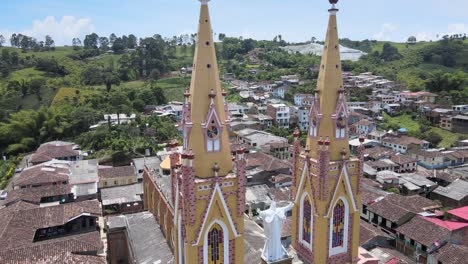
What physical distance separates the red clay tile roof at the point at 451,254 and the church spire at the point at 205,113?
23.1 metres

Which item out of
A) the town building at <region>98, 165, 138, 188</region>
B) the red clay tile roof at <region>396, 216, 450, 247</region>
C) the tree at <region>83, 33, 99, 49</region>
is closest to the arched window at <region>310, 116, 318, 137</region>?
the red clay tile roof at <region>396, 216, 450, 247</region>

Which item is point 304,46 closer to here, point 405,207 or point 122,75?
point 122,75

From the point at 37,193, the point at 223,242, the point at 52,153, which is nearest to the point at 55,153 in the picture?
the point at 52,153

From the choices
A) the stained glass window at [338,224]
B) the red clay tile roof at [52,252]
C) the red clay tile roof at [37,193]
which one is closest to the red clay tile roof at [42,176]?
the red clay tile roof at [37,193]

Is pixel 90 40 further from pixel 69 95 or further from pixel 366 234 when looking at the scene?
pixel 366 234

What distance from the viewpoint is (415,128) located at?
74812 millimetres

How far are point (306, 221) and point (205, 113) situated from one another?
7.54 metres

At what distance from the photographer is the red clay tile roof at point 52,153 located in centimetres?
5159

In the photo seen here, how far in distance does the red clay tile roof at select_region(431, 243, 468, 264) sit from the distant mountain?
14659cm

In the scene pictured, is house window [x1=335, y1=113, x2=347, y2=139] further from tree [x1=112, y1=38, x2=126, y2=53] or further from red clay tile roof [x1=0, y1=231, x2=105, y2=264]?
tree [x1=112, y1=38, x2=126, y2=53]

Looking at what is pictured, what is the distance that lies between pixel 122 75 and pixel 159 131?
156ft

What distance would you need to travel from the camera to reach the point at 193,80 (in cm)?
1505

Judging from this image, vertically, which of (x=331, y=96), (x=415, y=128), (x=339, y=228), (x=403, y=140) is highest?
(x=331, y=96)

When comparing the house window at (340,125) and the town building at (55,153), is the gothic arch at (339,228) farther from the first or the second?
the town building at (55,153)
